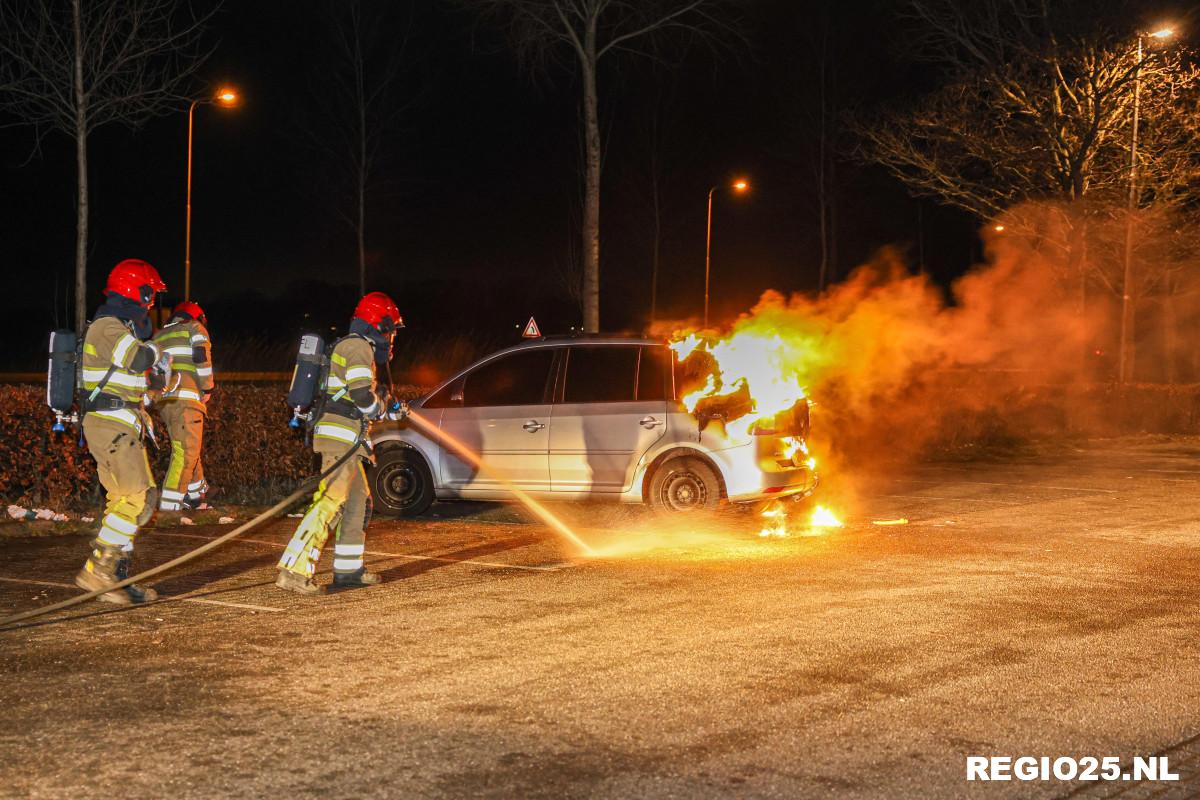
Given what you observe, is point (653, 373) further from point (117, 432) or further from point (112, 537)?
point (112, 537)

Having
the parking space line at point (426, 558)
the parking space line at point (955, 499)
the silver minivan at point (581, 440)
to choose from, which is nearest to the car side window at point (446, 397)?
the silver minivan at point (581, 440)

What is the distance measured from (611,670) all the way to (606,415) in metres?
5.60

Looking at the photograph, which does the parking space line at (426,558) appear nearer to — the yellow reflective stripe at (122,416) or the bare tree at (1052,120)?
the yellow reflective stripe at (122,416)

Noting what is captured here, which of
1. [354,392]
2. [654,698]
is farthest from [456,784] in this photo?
[354,392]

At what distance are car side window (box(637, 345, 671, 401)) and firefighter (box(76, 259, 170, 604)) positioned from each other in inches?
197

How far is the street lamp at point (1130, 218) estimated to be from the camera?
2569cm

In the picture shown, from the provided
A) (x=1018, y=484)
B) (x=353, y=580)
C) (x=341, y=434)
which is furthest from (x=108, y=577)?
(x=1018, y=484)

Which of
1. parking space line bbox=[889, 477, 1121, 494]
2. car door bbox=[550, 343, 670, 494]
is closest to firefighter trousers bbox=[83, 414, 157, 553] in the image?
car door bbox=[550, 343, 670, 494]

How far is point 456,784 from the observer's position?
4.70 metres

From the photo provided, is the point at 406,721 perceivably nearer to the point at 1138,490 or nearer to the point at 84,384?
the point at 84,384

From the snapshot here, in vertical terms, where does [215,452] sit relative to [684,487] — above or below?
above

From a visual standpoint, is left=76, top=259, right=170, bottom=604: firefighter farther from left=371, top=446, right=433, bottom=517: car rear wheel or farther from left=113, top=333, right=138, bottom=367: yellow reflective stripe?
left=371, top=446, right=433, bottom=517: car rear wheel

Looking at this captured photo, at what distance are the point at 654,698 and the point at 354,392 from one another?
3417 millimetres

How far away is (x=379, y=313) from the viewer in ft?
28.5
